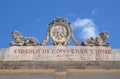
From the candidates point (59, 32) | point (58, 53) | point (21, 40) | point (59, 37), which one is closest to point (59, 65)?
point (58, 53)

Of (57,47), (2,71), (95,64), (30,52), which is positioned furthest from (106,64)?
(2,71)

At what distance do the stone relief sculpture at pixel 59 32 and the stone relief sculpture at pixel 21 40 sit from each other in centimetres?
51

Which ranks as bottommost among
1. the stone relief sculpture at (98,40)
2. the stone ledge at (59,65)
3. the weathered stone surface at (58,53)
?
the stone ledge at (59,65)

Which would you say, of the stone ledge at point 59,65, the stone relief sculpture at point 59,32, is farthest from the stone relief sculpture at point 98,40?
the stone ledge at point 59,65

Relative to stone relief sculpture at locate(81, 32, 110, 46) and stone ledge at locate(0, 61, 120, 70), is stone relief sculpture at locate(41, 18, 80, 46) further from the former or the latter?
stone ledge at locate(0, 61, 120, 70)

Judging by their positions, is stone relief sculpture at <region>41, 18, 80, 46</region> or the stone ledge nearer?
the stone ledge

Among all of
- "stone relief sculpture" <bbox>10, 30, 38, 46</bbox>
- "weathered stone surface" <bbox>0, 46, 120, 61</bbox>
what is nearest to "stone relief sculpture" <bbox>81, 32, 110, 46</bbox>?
"weathered stone surface" <bbox>0, 46, 120, 61</bbox>

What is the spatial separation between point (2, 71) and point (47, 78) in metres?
2.31

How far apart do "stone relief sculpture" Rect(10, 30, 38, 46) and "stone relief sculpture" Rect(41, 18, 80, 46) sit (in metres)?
0.51

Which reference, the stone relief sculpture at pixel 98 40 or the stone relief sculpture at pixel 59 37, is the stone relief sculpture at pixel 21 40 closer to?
the stone relief sculpture at pixel 59 37

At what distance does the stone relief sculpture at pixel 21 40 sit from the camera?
2129cm

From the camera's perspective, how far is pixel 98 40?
2152 cm

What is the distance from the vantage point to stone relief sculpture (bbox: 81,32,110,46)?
21.4 m

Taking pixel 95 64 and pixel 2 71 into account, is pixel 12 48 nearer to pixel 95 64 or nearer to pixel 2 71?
pixel 2 71
